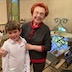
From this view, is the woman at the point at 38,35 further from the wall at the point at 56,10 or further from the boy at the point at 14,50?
the wall at the point at 56,10

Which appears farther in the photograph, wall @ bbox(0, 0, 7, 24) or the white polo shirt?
wall @ bbox(0, 0, 7, 24)

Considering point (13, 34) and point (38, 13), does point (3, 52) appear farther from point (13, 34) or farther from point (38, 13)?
point (38, 13)

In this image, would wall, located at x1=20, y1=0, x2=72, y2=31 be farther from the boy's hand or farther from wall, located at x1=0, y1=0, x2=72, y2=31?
the boy's hand

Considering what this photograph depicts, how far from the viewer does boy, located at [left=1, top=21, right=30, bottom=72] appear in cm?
144

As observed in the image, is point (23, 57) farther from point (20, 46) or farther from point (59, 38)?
point (59, 38)

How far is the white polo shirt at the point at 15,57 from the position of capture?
1454 millimetres

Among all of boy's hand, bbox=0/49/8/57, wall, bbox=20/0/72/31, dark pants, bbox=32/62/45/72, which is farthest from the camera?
wall, bbox=20/0/72/31

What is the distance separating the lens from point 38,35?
157 cm

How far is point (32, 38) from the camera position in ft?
5.19

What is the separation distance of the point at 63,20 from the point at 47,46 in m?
1.81

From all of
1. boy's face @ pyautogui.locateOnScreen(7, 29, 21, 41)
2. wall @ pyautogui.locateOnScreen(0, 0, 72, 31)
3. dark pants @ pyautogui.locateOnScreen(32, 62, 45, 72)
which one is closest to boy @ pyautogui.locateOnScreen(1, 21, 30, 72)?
boy's face @ pyautogui.locateOnScreen(7, 29, 21, 41)

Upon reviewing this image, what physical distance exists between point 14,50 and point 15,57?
0.07 metres

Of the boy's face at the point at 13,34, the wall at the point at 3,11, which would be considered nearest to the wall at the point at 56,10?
the wall at the point at 3,11

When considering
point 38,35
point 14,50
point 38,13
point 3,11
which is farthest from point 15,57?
point 3,11
